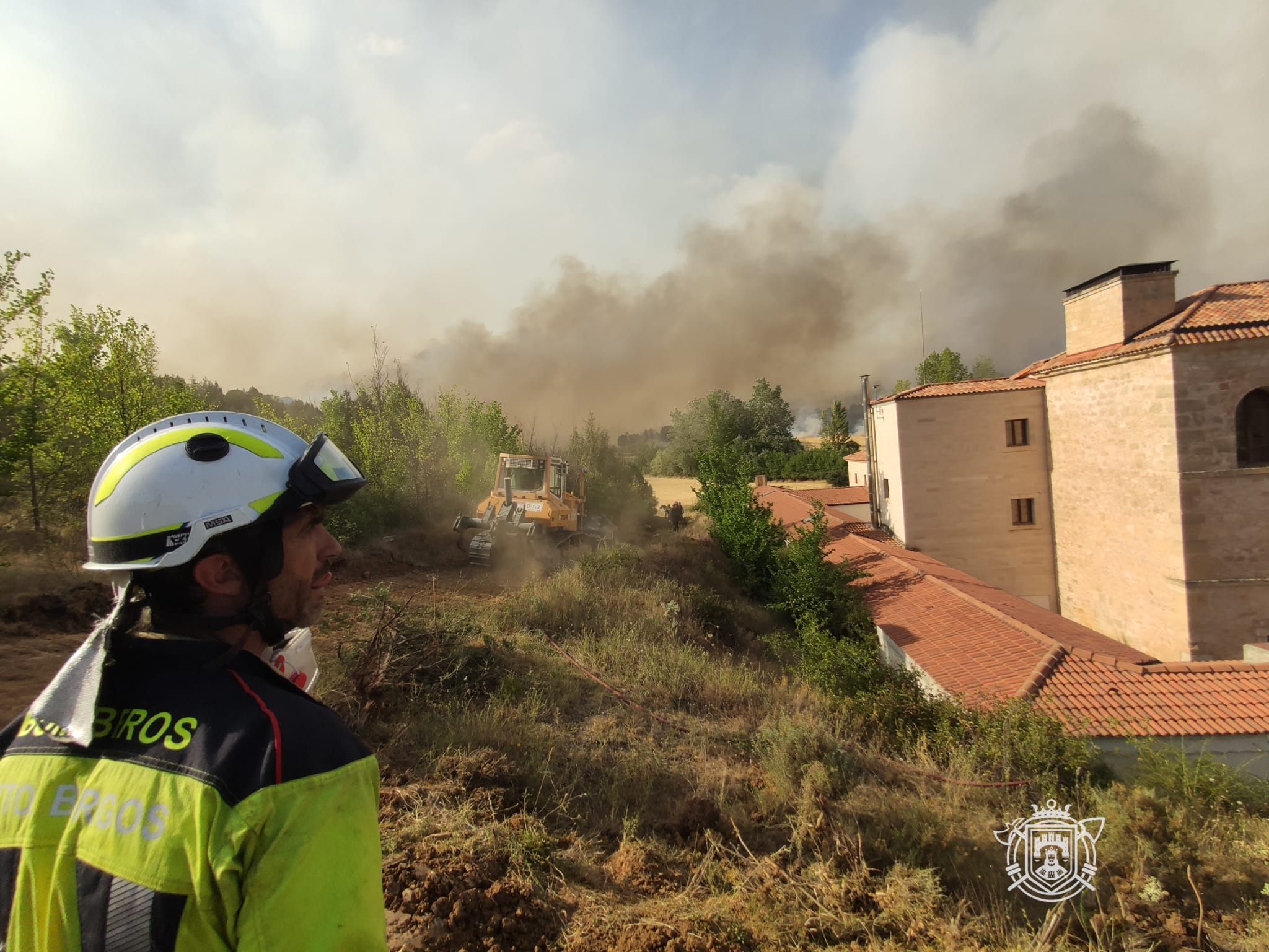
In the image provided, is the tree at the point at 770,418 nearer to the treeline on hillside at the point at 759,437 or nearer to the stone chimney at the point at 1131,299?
the treeline on hillside at the point at 759,437

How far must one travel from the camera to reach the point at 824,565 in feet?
55.0

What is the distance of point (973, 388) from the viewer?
24.3 m

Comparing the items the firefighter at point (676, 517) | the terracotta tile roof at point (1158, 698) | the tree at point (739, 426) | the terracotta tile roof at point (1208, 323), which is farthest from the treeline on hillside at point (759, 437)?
the terracotta tile roof at point (1158, 698)

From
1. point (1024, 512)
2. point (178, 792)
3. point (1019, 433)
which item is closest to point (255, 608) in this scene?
point (178, 792)

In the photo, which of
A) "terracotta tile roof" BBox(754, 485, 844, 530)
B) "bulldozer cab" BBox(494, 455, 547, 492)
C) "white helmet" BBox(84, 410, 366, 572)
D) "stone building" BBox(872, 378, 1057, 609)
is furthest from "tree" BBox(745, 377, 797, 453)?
"white helmet" BBox(84, 410, 366, 572)

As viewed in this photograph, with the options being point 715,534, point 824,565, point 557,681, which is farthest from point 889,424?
point 557,681

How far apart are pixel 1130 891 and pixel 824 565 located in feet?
38.8

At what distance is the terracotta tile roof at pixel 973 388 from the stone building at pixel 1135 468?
84 mm

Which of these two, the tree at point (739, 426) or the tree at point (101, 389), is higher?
the tree at point (739, 426)

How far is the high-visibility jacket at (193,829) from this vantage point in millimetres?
1046

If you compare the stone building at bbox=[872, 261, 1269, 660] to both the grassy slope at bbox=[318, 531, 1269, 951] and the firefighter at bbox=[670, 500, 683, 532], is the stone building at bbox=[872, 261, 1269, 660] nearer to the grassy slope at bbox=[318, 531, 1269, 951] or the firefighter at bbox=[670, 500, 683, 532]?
the firefighter at bbox=[670, 500, 683, 532]

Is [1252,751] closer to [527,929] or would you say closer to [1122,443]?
[527,929]

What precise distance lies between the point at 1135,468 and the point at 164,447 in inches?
922

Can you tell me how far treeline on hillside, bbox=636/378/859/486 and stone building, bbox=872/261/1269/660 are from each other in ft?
91.8
